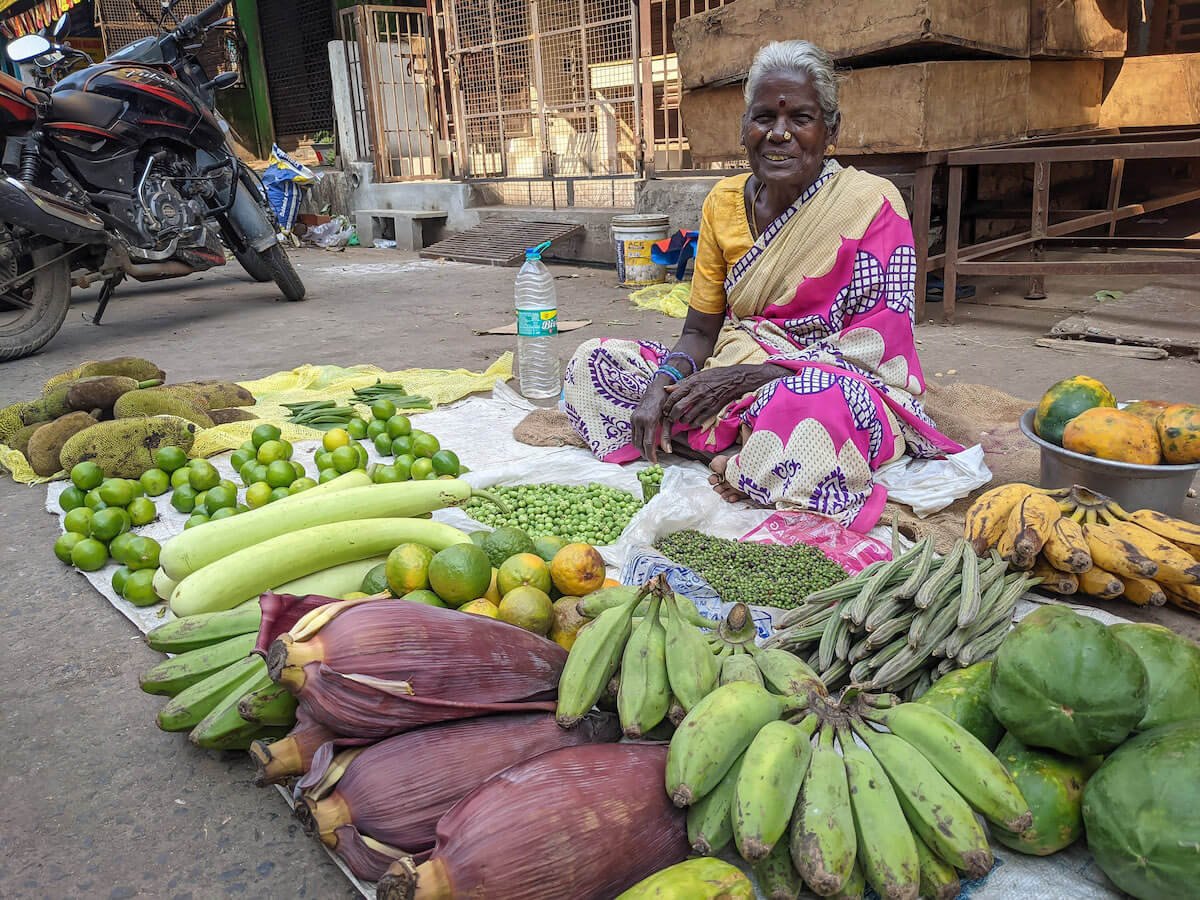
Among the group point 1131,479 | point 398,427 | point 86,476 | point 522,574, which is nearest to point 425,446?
point 398,427

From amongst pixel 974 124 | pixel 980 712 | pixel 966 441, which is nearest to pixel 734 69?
pixel 974 124

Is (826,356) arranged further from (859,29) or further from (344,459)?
(859,29)

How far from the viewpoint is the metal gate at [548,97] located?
868 cm

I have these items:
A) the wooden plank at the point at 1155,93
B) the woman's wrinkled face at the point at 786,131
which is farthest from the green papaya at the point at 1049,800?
the wooden plank at the point at 1155,93

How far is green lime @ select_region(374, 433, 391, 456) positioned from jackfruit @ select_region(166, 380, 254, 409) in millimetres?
1053

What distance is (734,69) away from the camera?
6.02 meters

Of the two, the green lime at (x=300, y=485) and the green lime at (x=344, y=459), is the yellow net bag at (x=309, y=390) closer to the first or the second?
the green lime at (x=344, y=459)

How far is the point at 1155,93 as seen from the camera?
24.4 ft

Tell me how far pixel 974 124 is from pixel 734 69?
5.59 ft

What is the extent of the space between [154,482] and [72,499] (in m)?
0.26

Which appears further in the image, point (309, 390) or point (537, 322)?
point (309, 390)

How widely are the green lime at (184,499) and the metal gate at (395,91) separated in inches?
372

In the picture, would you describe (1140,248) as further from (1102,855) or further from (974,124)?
(1102,855)

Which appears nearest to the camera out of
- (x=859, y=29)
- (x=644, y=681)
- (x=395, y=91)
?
(x=644, y=681)
